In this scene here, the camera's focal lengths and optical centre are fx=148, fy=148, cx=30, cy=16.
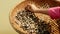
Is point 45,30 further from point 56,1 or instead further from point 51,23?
point 56,1

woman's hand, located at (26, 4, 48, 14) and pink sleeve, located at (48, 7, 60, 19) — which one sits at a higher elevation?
woman's hand, located at (26, 4, 48, 14)

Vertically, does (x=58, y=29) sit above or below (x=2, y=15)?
below

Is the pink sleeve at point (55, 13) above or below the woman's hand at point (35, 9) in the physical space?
below

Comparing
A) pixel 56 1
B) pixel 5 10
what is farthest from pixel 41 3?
pixel 5 10

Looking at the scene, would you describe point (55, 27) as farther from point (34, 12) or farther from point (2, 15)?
point (2, 15)

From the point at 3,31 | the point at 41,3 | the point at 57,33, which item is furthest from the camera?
the point at 3,31

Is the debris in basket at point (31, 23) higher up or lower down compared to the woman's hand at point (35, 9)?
lower down

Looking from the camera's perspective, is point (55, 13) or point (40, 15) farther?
point (40, 15)

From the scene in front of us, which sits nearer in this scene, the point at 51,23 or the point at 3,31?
the point at 51,23

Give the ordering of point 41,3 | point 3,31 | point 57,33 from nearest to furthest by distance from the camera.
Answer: point 57,33, point 41,3, point 3,31

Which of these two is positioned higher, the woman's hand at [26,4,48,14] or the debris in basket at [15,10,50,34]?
the woman's hand at [26,4,48,14]
